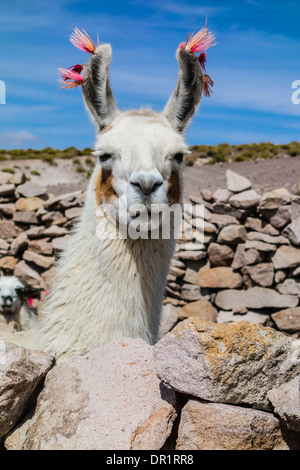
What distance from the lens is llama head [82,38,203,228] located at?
9.88 ft

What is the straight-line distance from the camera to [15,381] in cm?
268

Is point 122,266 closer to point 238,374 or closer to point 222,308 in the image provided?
point 238,374

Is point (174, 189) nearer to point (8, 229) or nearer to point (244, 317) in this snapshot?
point (244, 317)

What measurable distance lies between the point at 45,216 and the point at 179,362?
8.27 meters

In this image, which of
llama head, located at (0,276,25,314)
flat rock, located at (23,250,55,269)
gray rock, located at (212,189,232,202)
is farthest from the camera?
flat rock, located at (23,250,55,269)

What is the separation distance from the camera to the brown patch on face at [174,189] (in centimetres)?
337

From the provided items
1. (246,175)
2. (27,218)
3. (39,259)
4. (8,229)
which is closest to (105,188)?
(39,259)

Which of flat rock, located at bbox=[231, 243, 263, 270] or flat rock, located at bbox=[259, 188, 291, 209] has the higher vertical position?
flat rock, located at bbox=[259, 188, 291, 209]

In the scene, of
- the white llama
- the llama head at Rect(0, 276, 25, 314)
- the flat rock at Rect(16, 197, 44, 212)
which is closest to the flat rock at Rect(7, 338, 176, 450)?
the white llama

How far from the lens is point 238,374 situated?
2.53m

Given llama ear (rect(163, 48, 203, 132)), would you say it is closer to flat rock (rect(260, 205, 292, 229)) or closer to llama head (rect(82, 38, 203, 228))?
llama head (rect(82, 38, 203, 228))

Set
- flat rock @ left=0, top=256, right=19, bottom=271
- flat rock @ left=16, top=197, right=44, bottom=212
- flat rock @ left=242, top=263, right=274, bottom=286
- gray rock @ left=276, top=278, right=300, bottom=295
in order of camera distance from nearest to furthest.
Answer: gray rock @ left=276, top=278, right=300, bottom=295 → flat rock @ left=242, top=263, right=274, bottom=286 → flat rock @ left=0, top=256, right=19, bottom=271 → flat rock @ left=16, top=197, right=44, bottom=212

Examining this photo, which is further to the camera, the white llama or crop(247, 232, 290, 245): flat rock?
crop(247, 232, 290, 245): flat rock

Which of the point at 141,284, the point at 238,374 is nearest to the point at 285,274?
the point at 141,284
